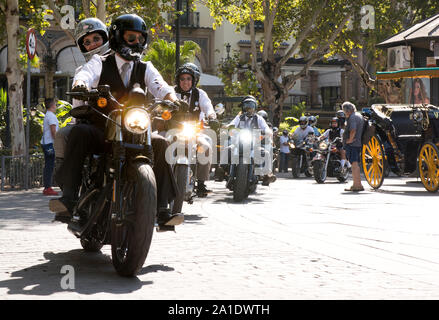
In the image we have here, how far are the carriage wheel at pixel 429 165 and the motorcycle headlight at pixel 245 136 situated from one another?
132 inches

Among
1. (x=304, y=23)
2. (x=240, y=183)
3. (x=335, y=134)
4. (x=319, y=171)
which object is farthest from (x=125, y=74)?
(x=304, y=23)

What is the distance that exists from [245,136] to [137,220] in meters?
8.14

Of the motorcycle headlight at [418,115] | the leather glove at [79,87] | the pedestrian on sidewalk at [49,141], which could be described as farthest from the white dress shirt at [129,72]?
the motorcycle headlight at [418,115]

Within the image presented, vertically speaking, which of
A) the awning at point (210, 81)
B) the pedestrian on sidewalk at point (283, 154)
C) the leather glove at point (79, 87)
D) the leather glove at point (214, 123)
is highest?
the awning at point (210, 81)

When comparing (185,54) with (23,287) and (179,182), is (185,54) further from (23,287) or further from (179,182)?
(23,287)

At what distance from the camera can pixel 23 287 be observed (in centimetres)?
541

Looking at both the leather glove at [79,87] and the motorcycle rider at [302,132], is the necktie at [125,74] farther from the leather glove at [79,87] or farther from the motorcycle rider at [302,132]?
the motorcycle rider at [302,132]

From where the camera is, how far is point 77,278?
18.9 feet

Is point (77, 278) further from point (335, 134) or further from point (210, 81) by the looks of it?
point (210, 81)

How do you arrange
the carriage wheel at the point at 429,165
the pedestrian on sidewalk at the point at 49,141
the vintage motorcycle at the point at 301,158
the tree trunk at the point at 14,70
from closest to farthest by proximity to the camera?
the carriage wheel at the point at 429,165
the pedestrian on sidewalk at the point at 49,141
the tree trunk at the point at 14,70
the vintage motorcycle at the point at 301,158

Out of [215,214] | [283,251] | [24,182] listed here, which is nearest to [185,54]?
[24,182]

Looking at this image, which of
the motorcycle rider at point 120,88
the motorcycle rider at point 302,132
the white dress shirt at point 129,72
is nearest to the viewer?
the motorcycle rider at point 120,88

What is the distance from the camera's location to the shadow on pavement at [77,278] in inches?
210
